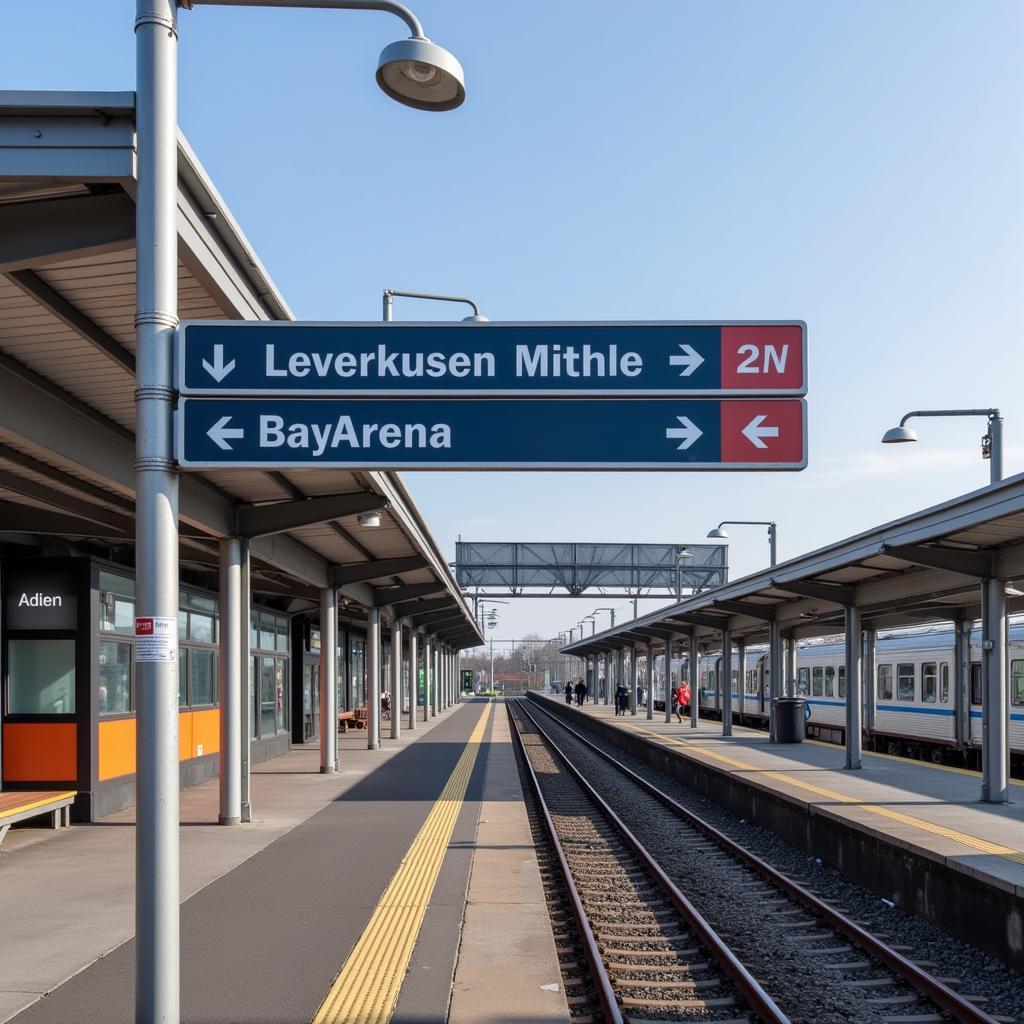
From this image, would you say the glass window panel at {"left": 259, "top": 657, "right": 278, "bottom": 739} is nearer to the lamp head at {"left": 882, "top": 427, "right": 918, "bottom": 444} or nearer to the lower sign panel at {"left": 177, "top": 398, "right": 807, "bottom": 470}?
the lamp head at {"left": 882, "top": 427, "right": 918, "bottom": 444}

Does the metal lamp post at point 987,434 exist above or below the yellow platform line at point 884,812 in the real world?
above

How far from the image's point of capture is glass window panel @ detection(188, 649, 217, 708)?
56.3 ft

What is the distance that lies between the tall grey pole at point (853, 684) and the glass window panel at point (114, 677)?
1064cm

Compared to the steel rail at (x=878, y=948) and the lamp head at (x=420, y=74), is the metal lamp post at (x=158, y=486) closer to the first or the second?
the lamp head at (x=420, y=74)

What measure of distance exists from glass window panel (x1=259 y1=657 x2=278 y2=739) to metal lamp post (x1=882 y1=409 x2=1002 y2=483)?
39.9ft

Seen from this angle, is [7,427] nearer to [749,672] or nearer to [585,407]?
[585,407]

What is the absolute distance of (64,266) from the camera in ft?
19.8

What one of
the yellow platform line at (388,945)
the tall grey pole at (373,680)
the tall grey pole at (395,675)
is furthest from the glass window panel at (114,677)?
the tall grey pole at (395,675)

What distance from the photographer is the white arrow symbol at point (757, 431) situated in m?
4.56

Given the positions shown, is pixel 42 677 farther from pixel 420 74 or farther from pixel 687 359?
pixel 687 359

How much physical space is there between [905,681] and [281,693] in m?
13.8

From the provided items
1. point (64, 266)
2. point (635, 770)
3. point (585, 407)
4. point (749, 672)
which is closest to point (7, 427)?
point (64, 266)

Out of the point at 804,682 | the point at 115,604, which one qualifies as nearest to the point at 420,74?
A: the point at 115,604

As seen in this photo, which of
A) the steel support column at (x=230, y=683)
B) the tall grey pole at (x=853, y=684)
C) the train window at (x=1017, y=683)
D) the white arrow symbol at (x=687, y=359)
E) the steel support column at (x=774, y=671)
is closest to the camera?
the white arrow symbol at (x=687, y=359)
